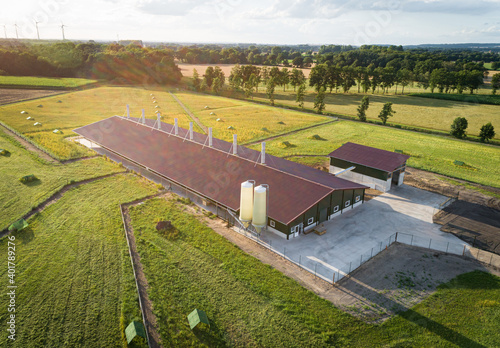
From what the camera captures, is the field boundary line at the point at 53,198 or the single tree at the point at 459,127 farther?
the single tree at the point at 459,127

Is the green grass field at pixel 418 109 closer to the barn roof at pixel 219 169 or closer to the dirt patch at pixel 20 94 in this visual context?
the barn roof at pixel 219 169

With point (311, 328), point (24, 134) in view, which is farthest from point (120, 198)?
point (24, 134)

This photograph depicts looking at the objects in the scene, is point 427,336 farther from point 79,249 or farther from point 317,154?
point 317,154

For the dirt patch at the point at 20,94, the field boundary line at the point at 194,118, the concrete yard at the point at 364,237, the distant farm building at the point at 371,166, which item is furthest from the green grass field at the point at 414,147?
the dirt patch at the point at 20,94

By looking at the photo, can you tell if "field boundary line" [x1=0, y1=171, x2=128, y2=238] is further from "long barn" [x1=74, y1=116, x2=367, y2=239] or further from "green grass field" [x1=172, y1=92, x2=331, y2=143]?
"green grass field" [x1=172, y1=92, x2=331, y2=143]

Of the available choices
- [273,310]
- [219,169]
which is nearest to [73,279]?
A: [273,310]

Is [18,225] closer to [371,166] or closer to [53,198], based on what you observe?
[53,198]
